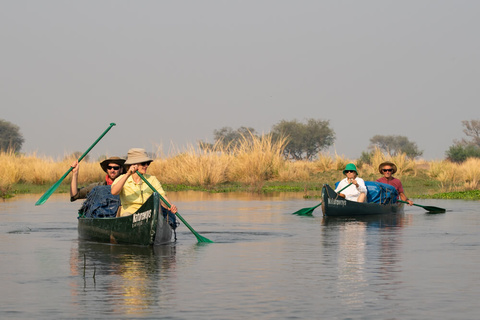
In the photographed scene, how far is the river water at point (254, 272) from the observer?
10.1 metres

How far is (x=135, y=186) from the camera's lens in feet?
54.2

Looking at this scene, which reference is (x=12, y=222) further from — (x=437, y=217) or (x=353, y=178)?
(x=437, y=217)

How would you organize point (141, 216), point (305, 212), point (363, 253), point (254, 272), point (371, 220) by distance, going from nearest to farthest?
point (254, 272), point (363, 253), point (141, 216), point (371, 220), point (305, 212)

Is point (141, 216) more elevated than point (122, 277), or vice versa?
point (141, 216)

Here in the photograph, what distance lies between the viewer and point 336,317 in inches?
376

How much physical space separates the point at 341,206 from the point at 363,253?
8.32 m

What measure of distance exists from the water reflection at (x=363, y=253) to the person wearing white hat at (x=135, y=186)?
312cm

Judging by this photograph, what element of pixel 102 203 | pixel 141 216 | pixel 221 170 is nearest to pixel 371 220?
pixel 102 203

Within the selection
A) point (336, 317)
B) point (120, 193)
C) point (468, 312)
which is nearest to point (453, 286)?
point (468, 312)

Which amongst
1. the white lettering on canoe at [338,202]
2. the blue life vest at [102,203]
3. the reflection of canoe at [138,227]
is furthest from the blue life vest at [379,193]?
the reflection of canoe at [138,227]

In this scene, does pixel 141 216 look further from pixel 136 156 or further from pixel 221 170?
pixel 221 170

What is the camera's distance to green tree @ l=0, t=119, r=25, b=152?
9891 centimetres

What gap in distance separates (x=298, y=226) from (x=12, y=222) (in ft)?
21.9

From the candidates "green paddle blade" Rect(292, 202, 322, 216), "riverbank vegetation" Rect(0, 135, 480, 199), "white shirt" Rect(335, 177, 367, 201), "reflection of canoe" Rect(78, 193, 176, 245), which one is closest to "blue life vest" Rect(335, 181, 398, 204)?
"white shirt" Rect(335, 177, 367, 201)
